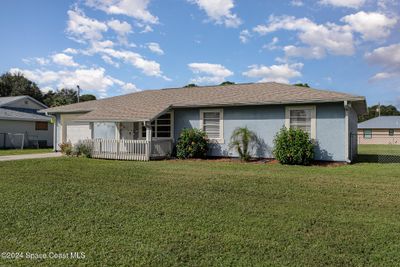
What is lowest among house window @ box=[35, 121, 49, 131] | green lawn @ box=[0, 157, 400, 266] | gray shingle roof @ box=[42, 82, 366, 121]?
green lawn @ box=[0, 157, 400, 266]

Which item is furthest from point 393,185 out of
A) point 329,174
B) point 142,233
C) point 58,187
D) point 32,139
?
point 32,139

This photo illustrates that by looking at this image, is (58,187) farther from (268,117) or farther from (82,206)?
(268,117)

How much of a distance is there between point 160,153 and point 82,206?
31.2ft

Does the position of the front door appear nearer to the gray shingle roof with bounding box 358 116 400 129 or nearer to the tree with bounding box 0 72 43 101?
the gray shingle roof with bounding box 358 116 400 129

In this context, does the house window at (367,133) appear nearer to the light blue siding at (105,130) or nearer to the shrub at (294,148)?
the shrub at (294,148)

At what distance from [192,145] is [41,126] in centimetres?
1926

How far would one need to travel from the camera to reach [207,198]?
7.02 metres

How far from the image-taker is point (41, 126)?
28.9 m

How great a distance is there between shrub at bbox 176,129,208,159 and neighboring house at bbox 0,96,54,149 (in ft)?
50.0

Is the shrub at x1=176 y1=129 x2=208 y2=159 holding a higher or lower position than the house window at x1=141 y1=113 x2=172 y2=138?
lower

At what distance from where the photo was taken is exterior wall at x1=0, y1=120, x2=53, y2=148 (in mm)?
26031

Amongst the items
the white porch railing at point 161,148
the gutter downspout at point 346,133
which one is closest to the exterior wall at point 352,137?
the gutter downspout at point 346,133

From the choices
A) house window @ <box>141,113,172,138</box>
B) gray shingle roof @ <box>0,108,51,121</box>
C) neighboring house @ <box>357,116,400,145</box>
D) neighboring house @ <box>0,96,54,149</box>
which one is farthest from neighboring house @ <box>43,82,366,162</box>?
neighboring house @ <box>357,116,400,145</box>

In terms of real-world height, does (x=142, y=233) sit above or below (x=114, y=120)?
below
